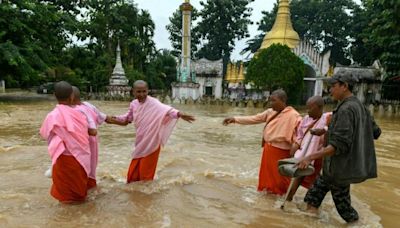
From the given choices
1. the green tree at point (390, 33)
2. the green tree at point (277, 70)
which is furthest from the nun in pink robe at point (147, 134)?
the green tree at point (277, 70)

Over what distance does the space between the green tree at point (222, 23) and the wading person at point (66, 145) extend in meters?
41.3

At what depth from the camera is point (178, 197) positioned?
498 cm

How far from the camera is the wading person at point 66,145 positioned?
407 cm

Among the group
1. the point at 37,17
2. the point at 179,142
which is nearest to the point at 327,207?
the point at 179,142

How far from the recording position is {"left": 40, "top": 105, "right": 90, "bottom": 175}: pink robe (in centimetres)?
405

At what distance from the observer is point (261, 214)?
438 cm

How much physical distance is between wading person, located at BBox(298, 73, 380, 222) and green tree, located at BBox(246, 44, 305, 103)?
19425 millimetres

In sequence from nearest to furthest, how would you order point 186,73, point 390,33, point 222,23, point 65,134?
point 65,134 < point 390,33 < point 186,73 < point 222,23

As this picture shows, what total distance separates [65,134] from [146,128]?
121 cm

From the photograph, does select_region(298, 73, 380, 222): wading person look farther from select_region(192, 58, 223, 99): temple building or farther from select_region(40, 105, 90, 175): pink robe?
select_region(192, 58, 223, 99): temple building

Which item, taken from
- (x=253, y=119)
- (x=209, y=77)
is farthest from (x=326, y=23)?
(x=253, y=119)

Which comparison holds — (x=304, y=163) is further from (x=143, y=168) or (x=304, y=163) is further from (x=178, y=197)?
(x=143, y=168)

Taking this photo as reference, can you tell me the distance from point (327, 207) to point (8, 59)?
20.5 meters

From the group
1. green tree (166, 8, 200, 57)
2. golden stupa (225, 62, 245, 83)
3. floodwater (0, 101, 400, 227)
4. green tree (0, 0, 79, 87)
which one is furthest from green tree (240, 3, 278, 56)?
floodwater (0, 101, 400, 227)
